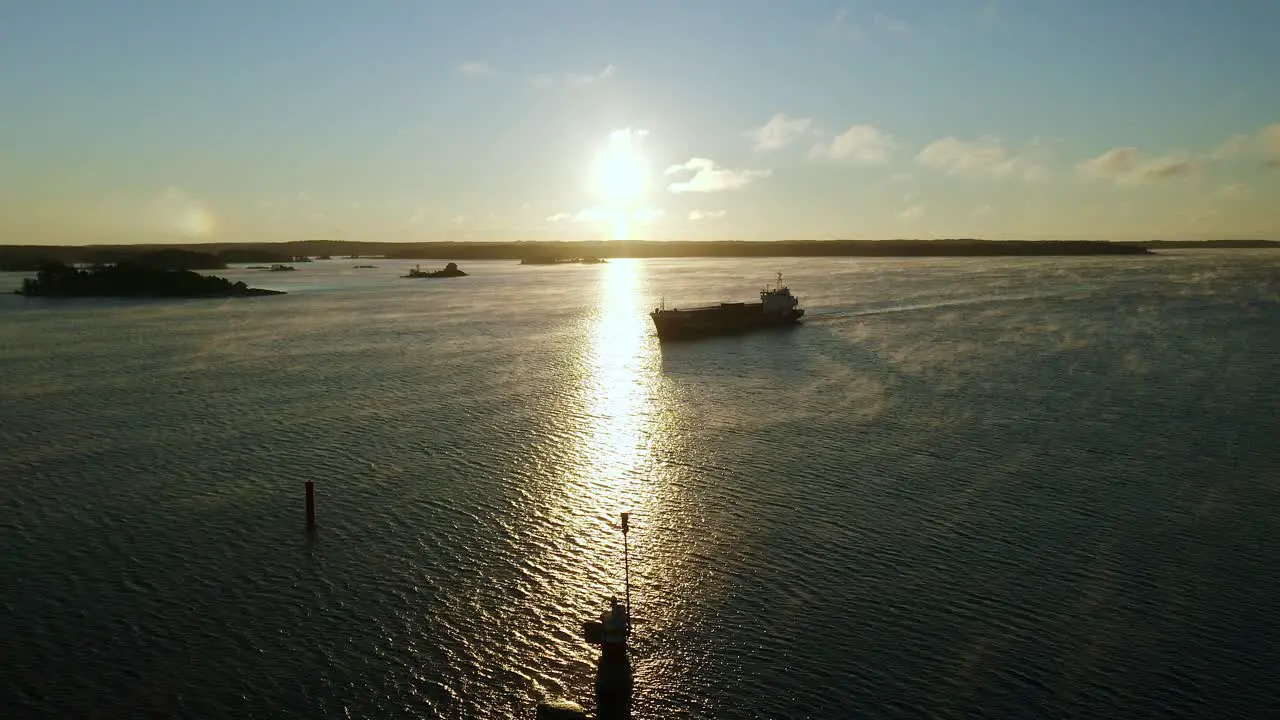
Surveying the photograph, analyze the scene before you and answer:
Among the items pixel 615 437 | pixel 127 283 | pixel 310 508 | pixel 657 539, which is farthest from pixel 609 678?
pixel 127 283

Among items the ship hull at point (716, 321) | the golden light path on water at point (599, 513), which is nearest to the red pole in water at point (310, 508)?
the golden light path on water at point (599, 513)

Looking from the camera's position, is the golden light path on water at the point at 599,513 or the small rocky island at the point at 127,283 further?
the small rocky island at the point at 127,283

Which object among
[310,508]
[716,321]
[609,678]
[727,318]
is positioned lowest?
[609,678]

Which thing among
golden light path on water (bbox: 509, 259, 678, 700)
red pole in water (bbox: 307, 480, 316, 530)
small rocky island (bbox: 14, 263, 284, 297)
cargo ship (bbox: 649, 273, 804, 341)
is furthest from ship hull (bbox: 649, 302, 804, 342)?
small rocky island (bbox: 14, 263, 284, 297)

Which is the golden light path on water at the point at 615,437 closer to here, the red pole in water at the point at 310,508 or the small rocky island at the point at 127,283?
the red pole in water at the point at 310,508

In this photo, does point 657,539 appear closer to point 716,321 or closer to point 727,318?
point 716,321

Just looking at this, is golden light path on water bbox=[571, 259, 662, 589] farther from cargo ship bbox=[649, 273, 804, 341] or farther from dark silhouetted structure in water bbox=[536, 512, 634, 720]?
dark silhouetted structure in water bbox=[536, 512, 634, 720]
